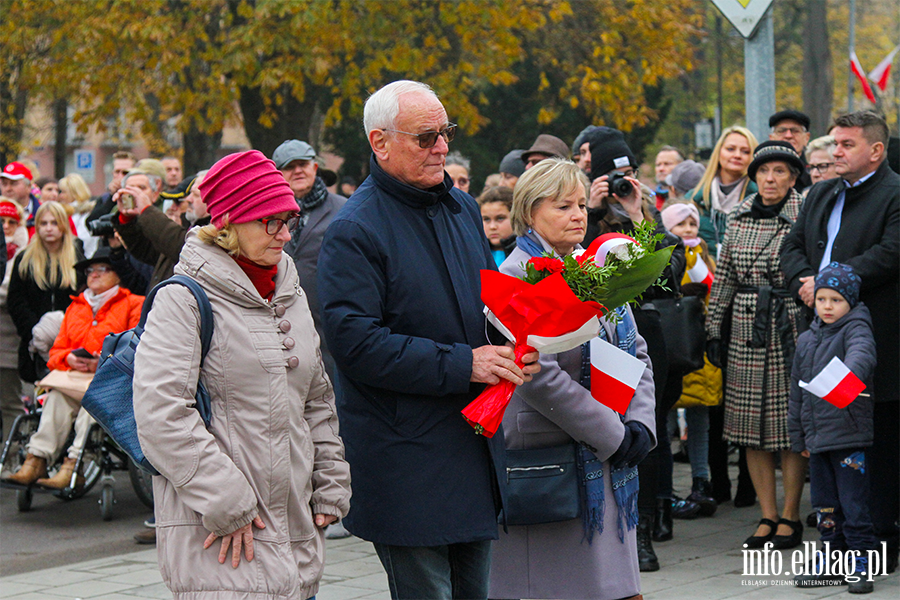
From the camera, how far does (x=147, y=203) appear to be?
24.0 feet

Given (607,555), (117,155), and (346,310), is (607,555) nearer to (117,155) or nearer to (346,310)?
(346,310)

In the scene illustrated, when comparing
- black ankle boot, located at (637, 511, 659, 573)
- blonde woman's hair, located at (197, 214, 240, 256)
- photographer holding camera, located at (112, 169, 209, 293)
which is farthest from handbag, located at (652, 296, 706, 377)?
blonde woman's hair, located at (197, 214, 240, 256)

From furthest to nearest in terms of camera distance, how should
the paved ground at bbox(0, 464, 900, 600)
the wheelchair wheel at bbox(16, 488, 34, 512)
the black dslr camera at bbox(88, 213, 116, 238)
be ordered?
the wheelchair wheel at bbox(16, 488, 34, 512) < the black dslr camera at bbox(88, 213, 116, 238) < the paved ground at bbox(0, 464, 900, 600)

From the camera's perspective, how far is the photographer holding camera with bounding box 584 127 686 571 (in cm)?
604

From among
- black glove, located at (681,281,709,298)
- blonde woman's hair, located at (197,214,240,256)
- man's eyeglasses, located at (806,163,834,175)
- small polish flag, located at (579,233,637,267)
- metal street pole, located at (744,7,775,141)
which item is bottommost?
black glove, located at (681,281,709,298)

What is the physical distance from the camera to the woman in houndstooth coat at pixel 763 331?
676 cm

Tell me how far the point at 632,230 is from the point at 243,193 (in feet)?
9.23

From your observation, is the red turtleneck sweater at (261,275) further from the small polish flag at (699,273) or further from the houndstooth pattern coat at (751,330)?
the small polish flag at (699,273)

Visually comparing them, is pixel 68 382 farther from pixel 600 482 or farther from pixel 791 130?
pixel 791 130

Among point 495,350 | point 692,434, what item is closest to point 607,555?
point 495,350

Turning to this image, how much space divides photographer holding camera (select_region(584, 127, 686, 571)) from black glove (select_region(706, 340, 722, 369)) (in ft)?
2.07

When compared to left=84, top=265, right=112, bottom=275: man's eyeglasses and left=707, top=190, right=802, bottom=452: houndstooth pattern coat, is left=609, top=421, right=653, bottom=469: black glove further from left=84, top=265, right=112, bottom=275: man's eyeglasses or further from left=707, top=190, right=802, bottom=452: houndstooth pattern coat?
left=84, top=265, right=112, bottom=275: man's eyeglasses

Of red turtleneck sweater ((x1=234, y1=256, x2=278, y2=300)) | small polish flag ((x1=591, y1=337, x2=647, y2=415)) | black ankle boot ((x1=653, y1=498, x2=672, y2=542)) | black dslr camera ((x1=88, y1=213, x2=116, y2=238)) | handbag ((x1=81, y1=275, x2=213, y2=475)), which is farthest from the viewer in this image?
black dslr camera ((x1=88, y1=213, x2=116, y2=238))

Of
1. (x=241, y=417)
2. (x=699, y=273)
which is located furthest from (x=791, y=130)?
(x=241, y=417)
